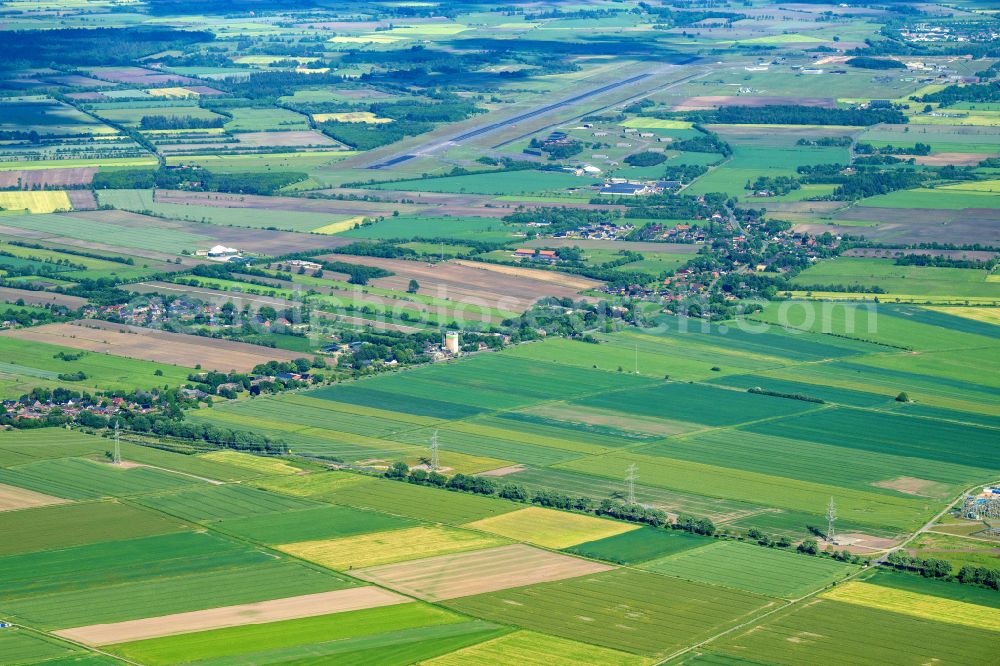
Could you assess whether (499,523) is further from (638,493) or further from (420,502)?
(638,493)

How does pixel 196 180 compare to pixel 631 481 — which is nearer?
pixel 631 481

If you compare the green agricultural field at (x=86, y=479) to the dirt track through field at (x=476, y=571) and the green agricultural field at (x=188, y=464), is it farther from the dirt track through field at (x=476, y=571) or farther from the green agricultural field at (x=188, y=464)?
the dirt track through field at (x=476, y=571)

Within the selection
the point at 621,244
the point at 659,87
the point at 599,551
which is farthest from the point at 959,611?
the point at 659,87

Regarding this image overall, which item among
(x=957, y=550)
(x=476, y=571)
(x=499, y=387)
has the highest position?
(x=499, y=387)

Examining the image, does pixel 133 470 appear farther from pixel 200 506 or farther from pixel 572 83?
pixel 572 83

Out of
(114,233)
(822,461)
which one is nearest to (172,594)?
(822,461)

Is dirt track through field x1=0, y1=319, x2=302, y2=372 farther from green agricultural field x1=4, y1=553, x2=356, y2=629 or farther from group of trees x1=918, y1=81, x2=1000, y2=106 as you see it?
group of trees x1=918, y1=81, x2=1000, y2=106
